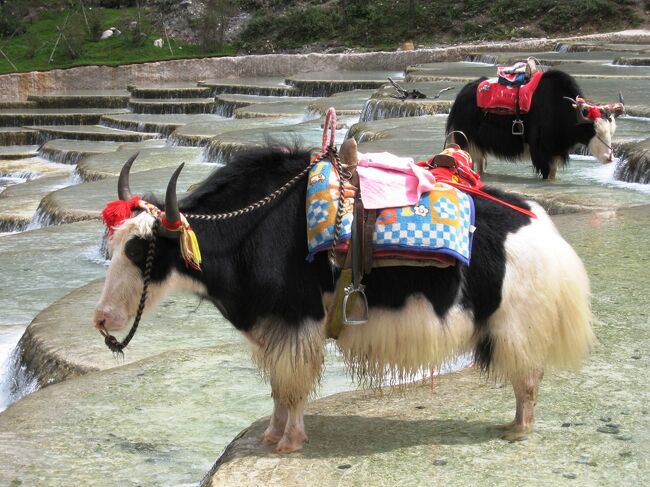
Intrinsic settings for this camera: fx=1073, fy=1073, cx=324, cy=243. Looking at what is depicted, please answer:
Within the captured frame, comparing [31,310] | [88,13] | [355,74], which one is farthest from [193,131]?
[88,13]

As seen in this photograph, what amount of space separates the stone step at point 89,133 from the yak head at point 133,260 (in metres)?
15.1

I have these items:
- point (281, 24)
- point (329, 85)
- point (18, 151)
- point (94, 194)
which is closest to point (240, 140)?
point (94, 194)

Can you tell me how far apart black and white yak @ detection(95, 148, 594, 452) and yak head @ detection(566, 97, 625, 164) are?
17.4 ft

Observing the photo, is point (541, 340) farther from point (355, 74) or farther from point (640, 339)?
point (355, 74)

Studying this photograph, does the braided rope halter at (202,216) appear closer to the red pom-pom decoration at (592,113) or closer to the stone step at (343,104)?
the red pom-pom decoration at (592,113)

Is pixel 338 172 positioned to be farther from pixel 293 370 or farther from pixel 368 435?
pixel 368 435

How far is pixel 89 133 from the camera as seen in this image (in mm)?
18469

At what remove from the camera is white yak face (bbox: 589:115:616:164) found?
8.66 meters

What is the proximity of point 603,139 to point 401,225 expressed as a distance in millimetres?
5793

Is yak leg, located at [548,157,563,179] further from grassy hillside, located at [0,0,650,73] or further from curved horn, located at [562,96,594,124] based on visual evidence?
grassy hillside, located at [0,0,650,73]

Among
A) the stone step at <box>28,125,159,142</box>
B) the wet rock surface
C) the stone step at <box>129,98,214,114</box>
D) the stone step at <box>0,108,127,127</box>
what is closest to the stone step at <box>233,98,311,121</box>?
the stone step at <box>28,125,159,142</box>

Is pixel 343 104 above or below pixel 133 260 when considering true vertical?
below

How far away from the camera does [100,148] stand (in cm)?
1716

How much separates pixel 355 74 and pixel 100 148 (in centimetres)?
999
